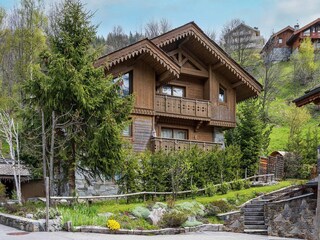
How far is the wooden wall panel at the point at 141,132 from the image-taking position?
2466 centimetres

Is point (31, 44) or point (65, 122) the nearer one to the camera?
point (65, 122)

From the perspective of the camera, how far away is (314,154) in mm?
28688

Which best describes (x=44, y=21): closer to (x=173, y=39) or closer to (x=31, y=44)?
(x=31, y=44)

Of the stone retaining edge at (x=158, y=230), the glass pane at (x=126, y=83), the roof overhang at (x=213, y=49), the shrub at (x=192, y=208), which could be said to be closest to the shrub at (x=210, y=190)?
the shrub at (x=192, y=208)

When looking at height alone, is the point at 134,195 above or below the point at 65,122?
below

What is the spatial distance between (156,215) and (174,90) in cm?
1309

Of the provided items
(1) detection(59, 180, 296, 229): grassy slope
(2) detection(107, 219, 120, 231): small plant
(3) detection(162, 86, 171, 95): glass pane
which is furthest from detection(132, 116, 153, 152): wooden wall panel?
(2) detection(107, 219, 120, 231): small plant

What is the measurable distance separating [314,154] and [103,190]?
587 inches

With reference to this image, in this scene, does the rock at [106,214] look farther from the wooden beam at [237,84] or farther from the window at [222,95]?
the wooden beam at [237,84]

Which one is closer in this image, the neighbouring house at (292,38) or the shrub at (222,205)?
the shrub at (222,205)

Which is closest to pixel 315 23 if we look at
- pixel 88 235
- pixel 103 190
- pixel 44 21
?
pixel 44 21

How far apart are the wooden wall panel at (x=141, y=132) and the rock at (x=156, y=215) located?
7.75 metres

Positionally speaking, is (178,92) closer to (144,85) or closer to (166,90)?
(166,90)

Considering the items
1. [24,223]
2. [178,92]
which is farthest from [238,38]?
[24,223]
